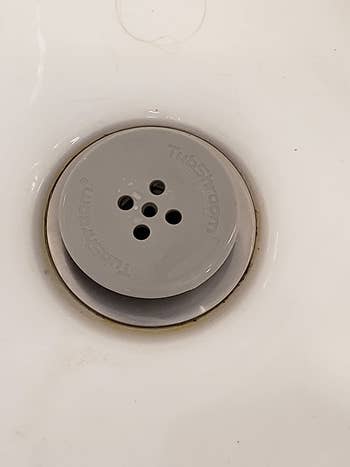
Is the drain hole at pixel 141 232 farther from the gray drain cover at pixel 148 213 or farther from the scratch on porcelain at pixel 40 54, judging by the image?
the scratch on porcelain at pixel 40 54

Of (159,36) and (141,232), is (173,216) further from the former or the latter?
(159,36)

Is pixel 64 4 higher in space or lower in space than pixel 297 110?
higher

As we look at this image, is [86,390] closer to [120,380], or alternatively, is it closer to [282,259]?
[120,380]

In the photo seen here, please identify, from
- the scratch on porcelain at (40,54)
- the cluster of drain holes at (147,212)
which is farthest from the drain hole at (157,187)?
the scratch on porcelain at (40,54)

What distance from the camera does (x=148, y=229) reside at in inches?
16.9

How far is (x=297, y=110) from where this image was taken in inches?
18.9

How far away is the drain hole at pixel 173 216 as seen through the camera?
0.43 m

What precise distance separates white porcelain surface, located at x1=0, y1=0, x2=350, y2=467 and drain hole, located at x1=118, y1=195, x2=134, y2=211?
6 cm

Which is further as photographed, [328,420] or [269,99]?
[269,99]

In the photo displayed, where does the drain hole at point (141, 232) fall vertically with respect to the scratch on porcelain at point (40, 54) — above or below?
below

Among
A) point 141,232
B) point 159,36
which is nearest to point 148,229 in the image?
point 141,232

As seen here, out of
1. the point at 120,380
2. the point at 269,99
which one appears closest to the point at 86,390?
the point at 120,380

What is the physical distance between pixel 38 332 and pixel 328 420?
0.60 ft

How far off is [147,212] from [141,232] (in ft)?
0.05
